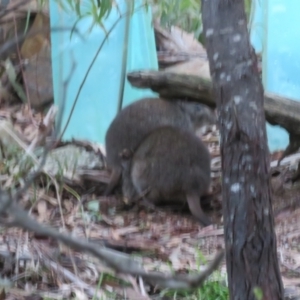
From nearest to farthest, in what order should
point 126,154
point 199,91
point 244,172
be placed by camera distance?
point 244,172
point 199,91
point 126,154

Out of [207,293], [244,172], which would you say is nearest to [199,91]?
[207,293]

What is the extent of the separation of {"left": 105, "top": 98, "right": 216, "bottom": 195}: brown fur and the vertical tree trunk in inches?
81.9

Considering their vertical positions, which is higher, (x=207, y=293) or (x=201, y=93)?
(x=201, y=93)

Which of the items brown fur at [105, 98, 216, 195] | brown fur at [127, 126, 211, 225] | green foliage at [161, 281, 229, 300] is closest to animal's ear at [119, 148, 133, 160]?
brown fur at [105, 98, 216, 195]

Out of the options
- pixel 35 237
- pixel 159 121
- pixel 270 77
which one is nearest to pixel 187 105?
pixel 159 121

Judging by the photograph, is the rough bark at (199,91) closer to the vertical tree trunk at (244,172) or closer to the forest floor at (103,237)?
the forest floor at (103,237)

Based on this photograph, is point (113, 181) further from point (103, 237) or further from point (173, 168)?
point (103, 237)

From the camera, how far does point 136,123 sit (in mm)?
3883

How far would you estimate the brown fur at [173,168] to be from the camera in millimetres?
3455

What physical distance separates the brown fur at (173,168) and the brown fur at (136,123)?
183mm

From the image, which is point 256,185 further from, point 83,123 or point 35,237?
point 83,123

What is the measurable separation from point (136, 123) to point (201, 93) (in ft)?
2.26

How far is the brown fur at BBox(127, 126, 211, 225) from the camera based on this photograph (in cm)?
346

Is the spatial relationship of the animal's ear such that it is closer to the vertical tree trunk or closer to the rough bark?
the rough bark
